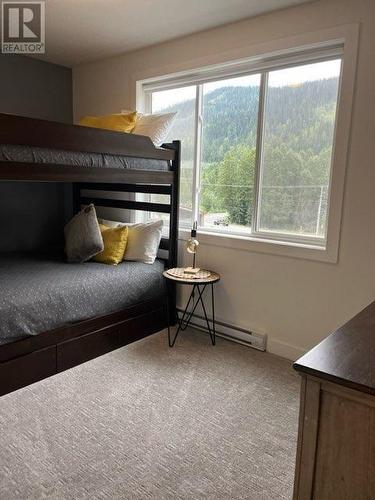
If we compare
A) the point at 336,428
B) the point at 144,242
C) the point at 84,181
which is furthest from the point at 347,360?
the point at 144,242

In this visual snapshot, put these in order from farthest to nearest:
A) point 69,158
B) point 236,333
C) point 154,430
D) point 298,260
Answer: point 236,333 → point 298,260 → point 69,158 → point 154,430

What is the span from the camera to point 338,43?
91.6 inches

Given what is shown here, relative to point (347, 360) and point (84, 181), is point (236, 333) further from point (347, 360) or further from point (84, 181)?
point (347, 360)

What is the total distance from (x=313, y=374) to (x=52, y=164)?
1.83 m

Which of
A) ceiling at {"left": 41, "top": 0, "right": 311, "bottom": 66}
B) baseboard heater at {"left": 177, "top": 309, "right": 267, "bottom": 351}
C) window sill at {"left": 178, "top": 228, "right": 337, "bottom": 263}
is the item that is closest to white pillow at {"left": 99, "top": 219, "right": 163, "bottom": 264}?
window sill at {"left": 178, "top": 228, "right": 337, "bottom": 263}

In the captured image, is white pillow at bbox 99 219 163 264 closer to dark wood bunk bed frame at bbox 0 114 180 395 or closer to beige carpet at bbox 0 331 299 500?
dark wood bunk bed frame at bbox 0 114 180 395

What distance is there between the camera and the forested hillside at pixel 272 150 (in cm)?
253

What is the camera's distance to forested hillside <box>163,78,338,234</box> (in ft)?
8.30

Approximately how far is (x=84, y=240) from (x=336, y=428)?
2.46 meters

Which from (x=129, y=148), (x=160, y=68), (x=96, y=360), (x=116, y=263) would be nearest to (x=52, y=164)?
(x=129, y=148)

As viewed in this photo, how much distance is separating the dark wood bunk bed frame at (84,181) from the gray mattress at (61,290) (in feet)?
0.24

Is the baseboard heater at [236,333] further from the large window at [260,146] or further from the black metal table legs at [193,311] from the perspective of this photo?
the large window at [260,146]

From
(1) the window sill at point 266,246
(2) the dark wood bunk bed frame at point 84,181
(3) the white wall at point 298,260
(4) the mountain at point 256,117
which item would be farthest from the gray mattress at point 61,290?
(4) the mountain at point 256,117

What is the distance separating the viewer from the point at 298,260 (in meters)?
2.60
